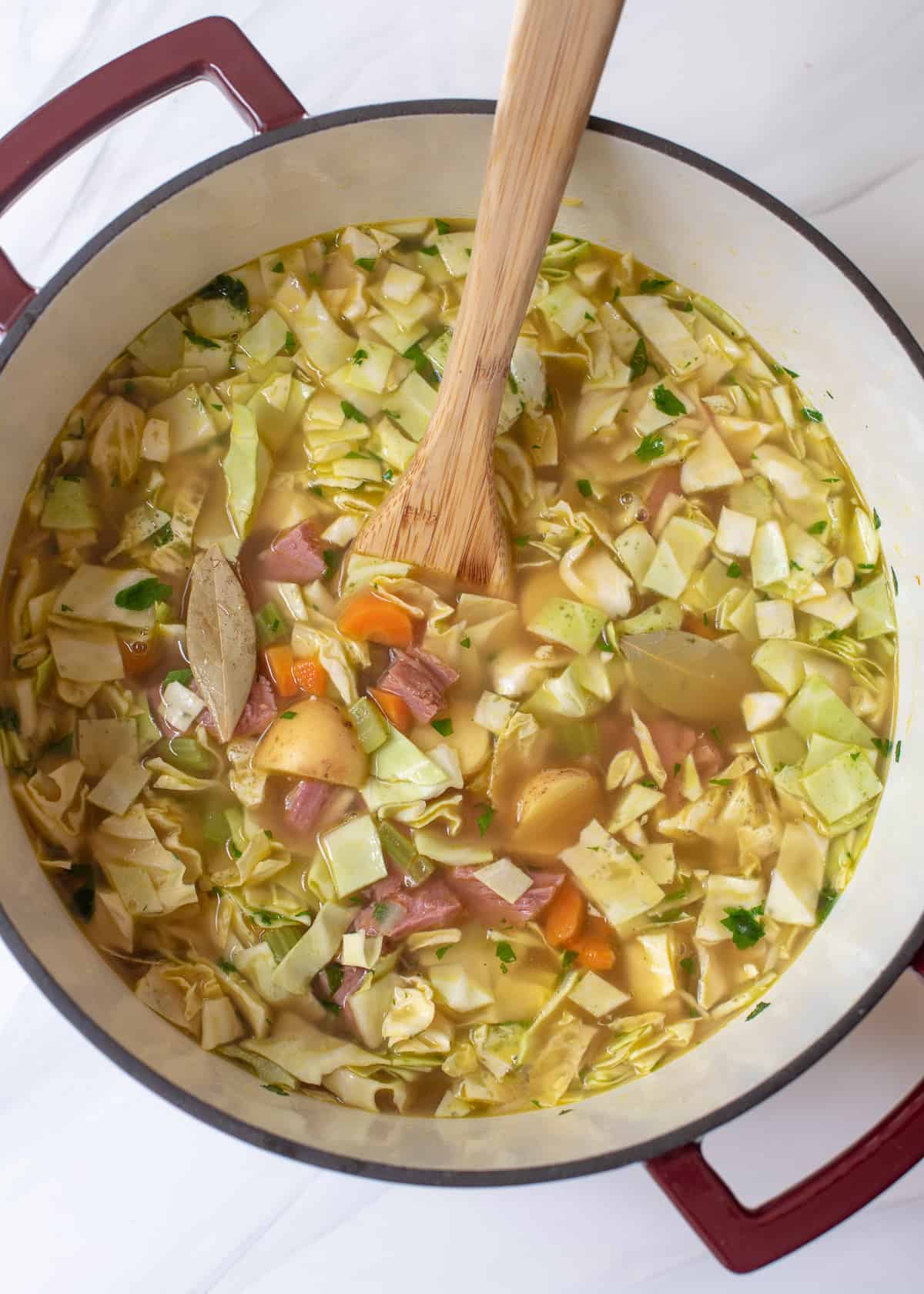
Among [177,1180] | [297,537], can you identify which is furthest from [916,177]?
[177,1180]

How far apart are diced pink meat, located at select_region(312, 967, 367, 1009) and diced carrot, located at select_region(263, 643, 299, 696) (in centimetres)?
65

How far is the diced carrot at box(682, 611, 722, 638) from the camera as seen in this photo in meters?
2.68

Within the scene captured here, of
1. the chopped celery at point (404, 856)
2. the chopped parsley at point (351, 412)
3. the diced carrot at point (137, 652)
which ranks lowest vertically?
the chopped celery at point (404, 856)

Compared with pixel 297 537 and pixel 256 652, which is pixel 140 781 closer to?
pixel 256 652

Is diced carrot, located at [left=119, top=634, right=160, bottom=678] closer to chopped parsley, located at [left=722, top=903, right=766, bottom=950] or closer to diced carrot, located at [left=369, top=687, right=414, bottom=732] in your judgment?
diced carrot, located at [left=369, top=687, right=414, bottom=732]

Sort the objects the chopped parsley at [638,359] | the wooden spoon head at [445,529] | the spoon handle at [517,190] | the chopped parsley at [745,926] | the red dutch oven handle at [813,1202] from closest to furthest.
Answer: the spoon handle at [517,190]
the red dutch oven handle at [813,1202]
the wooden spoon head at [445,529]
the chopped parsley at [745,926]
the chopped parsley at [638,359]

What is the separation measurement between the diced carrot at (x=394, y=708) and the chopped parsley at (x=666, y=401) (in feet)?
3.11

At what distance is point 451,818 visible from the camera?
2.59 metres

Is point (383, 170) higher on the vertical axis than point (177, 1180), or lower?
higher

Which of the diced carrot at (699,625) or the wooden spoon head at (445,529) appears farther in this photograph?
the diced carrot at (699,625)

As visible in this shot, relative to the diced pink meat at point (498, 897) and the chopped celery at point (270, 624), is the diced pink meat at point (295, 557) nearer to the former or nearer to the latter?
the chopped celery at point (270, 624)

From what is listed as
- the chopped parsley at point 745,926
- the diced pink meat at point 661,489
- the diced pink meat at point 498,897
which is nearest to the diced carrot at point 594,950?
the diced pink meat at point 498,897

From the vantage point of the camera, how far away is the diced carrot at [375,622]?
2605 mm

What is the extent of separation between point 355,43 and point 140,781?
192 cm
